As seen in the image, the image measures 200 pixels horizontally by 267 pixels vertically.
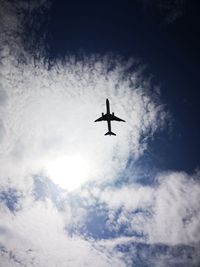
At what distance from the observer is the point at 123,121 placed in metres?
55.3

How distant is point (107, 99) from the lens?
5525 cm

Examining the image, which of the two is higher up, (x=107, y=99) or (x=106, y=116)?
(x=107, y=99)

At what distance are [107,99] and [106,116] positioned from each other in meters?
3.56

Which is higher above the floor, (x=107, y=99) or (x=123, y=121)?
(x=107, y=99)

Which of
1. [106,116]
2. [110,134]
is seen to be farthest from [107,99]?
[110,134]

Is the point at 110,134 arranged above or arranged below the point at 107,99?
below

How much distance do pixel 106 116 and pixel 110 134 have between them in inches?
161

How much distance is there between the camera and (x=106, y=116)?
178ft

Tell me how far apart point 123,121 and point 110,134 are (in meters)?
3.75

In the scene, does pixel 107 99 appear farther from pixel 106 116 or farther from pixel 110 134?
pixel 110 134

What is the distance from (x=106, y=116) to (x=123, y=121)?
3671 millimetres

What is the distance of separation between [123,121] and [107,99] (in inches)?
213
